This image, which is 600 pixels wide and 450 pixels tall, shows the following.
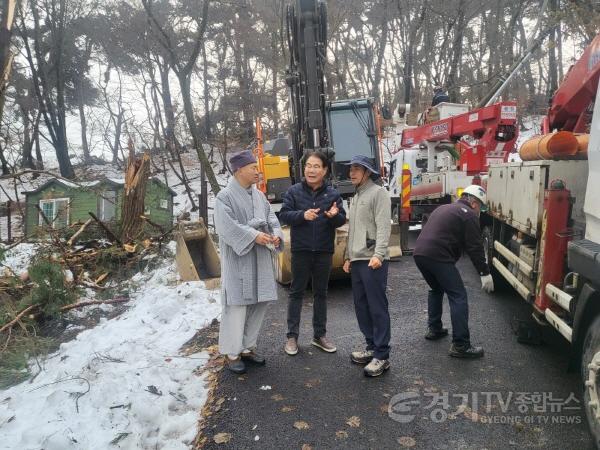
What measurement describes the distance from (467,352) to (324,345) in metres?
1.34

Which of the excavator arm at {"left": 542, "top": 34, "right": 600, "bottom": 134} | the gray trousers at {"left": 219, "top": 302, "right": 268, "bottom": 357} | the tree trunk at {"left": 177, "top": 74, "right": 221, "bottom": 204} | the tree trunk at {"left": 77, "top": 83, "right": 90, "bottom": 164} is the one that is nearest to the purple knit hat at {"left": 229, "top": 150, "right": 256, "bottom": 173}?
the gray trousers at {"left": 219, "top": 302, "right": 268, "bottom": 357}

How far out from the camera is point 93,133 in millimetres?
33938

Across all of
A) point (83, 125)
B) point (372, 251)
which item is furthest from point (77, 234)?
point (83, 125)

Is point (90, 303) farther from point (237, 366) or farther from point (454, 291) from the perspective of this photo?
point (454, 291)

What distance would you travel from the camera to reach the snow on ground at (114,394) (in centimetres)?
307

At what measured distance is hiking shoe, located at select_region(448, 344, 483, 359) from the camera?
14.1 feet

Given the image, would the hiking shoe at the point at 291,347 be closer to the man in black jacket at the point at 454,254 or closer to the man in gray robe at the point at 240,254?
the man in gray robe at the point at 240,254

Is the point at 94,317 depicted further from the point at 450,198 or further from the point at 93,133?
the point at 93,133

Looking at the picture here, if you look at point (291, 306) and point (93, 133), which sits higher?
point (93, 133)

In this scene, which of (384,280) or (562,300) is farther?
(384,280)

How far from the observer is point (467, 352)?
4.29 meters

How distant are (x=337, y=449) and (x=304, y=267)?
1758 mm

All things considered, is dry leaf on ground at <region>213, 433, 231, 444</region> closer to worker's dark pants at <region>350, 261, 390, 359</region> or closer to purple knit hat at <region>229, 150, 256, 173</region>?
worker's dark pants at <region>350, 261, 390, 359</region>

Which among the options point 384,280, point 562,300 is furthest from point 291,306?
point 562,300
